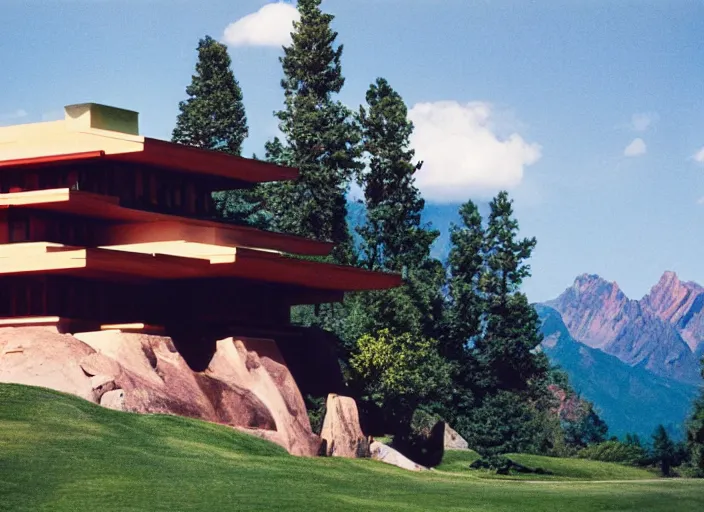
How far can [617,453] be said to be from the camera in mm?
73438

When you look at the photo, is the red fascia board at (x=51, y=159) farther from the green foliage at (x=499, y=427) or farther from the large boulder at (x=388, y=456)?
the green foliage at (x=499, y=427)

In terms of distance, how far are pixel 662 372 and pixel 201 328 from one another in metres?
151

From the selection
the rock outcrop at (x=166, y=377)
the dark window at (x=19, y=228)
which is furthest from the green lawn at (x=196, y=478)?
the dark window at (x=19, y=228)

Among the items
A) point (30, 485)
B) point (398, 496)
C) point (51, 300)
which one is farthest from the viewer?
point (51, 300)

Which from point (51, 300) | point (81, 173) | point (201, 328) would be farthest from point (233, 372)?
point (81, 173)

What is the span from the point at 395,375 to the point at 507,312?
1886 centimetres

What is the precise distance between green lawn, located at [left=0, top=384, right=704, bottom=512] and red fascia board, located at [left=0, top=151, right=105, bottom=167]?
41.3 ft

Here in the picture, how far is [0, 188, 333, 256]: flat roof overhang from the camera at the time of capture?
5022 centimetres

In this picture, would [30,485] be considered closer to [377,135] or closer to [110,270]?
[110,270]

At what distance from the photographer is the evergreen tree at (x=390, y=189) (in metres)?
73.4

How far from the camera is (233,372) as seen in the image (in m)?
49.4

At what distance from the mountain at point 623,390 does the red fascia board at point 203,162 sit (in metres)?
123

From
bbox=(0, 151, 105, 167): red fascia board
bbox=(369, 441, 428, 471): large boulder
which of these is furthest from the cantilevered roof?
bbox=(369, 441, 428, 471): large boulder

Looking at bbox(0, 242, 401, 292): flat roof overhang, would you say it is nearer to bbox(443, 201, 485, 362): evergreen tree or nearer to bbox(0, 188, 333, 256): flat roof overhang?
bbox(0, 188, 333, 256): flat roof overhang
